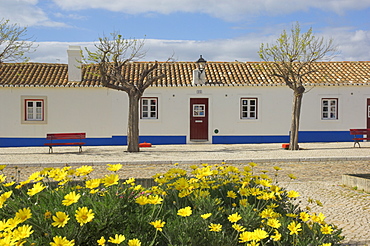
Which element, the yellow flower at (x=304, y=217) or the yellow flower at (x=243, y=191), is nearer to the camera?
the yellow flower at (x=304, y=217)

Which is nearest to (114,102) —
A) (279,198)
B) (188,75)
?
(188,75)

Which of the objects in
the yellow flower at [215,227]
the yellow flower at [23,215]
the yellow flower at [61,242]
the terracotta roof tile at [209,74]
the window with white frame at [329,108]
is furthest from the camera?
the window with white frame at [329,108]

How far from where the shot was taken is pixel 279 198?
446 cm

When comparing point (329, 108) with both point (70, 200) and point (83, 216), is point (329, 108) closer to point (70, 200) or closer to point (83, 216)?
point (70, 200)

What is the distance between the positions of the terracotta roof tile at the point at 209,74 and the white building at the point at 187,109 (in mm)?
55

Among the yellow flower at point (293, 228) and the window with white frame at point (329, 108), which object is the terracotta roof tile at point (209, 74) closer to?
the window with white frame at point (329, 108)

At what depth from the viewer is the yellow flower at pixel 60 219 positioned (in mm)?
3167

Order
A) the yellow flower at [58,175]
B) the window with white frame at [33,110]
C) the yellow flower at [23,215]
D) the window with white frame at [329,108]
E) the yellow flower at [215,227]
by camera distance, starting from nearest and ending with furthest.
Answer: the yellow flower at [23,215] → the yellow flower at [215,227] → the yellow flower at [58,175] → the window with white frame at [33,110] → the window with white frame at [329,108]

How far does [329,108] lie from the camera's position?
78.0ft

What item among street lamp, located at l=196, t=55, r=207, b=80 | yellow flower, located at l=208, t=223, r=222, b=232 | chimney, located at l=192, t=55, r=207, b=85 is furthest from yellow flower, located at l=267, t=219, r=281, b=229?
street lamp, located at l=196, t=55, r=207, b=80

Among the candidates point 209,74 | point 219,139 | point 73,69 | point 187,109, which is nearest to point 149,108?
point 187,109

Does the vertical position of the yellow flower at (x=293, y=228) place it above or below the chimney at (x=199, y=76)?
below

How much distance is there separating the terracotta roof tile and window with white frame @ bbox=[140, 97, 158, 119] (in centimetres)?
98

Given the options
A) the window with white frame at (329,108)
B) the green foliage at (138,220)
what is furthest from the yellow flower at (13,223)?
the window with white frame at (329,108)
